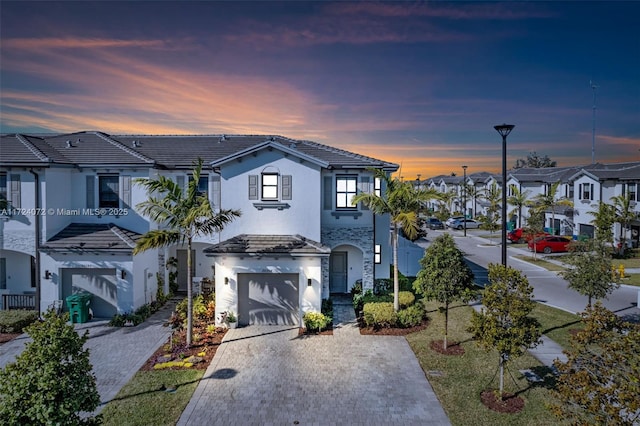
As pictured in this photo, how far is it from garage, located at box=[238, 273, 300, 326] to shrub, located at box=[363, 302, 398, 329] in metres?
2.95

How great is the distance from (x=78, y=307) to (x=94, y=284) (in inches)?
45.5

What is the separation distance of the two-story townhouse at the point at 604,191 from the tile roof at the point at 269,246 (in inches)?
1104

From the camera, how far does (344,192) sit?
20.3 meters

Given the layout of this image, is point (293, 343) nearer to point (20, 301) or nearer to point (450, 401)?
point (450, 401)

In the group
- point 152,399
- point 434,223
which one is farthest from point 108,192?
point 434,223

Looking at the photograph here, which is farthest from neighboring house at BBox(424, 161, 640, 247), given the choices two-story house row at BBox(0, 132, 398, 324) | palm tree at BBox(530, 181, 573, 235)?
two-story house row at BBox(0, 132, 398, 324)

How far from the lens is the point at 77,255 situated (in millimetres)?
17391

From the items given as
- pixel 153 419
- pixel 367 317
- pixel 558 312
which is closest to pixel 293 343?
pixel 367 317

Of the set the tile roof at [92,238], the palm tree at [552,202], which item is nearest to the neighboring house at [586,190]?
the palm tree at [552,202]

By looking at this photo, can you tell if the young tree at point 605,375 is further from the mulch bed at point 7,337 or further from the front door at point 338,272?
the mulch bed at point 7,337

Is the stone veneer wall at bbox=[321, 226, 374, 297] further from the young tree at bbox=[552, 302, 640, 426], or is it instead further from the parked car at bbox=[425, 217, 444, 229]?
the parked car at bbox=[425, 217, 444, 229]

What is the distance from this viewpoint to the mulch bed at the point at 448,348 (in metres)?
14.0

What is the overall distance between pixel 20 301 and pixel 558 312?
949 inches

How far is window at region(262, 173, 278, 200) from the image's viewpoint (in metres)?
18.6
